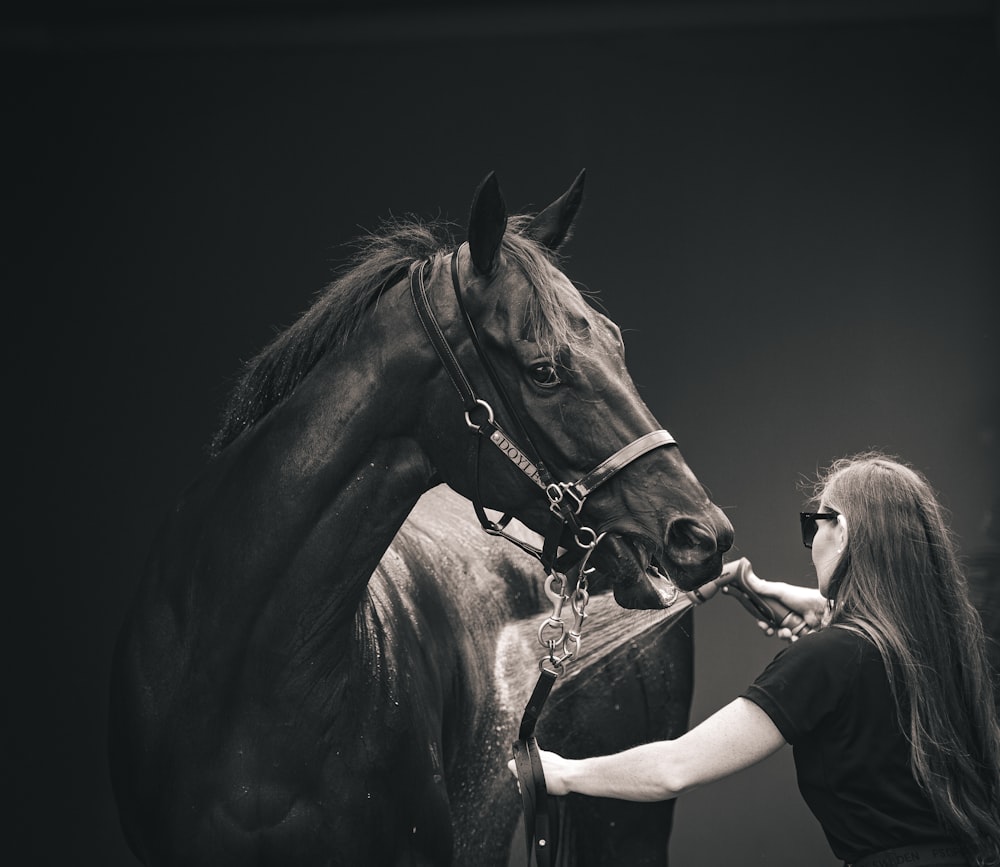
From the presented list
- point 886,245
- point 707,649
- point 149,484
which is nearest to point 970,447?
point 886,245

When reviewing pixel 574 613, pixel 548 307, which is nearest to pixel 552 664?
pixel 574 613

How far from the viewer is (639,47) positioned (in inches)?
146

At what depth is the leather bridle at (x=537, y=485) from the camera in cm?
172

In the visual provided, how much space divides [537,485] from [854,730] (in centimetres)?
61

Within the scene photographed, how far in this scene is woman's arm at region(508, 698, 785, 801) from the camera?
167 centimetres

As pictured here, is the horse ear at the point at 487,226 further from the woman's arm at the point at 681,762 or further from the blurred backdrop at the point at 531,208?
the blurred backdrop at the point at 531,208

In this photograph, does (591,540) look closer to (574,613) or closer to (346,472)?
(574,613)

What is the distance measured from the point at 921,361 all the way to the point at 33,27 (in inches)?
119

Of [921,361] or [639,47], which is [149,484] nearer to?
[639,47]

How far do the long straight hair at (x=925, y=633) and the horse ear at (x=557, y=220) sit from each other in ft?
2.18

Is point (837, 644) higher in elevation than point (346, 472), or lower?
lower

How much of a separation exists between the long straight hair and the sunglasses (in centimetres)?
2

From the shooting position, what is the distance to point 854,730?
168 cm

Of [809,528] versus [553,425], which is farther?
[809,528]
